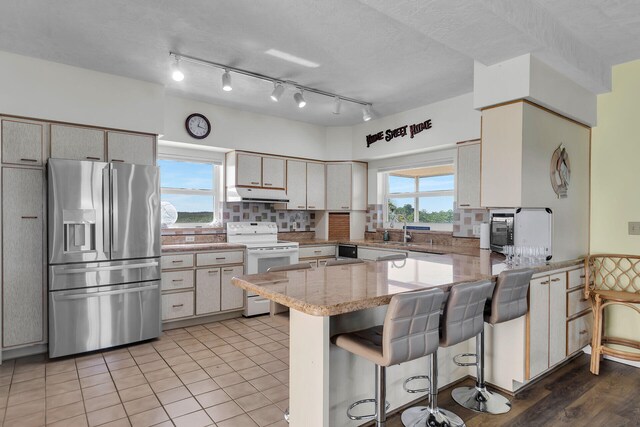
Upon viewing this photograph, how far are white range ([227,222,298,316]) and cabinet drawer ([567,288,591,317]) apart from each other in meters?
3.01

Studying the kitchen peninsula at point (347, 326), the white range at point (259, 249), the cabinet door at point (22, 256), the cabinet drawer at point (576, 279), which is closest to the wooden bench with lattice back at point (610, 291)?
the cabinet drawer at point (576, 279)

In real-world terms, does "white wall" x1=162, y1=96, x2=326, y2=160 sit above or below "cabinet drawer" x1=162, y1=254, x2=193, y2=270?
above

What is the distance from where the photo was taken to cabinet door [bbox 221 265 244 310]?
4371mm

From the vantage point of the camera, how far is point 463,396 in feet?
8.31

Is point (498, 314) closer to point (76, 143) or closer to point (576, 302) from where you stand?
point (576, 302)

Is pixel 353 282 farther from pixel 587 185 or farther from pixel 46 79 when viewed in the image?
pixel 46 79

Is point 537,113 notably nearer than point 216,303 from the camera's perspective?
Yes

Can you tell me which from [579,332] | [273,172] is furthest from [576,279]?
[273,172]

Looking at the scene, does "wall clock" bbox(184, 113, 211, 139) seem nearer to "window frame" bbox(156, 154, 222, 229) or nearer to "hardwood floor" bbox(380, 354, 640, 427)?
"window frame" bbox(156, 154, 222, 229)

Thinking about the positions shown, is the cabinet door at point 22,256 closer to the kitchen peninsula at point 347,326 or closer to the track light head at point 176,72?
the track light head at point 176,72

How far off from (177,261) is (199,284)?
37cm

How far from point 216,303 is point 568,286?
3576 millimetres

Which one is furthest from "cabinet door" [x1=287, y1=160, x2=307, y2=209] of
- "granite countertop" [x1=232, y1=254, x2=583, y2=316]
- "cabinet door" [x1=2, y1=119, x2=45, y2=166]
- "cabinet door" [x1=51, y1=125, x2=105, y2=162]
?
"cabinet door" [x1=2, y1=119, x2=45, y2=166]

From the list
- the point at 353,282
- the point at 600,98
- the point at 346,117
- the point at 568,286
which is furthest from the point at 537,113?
the point at 346,117
